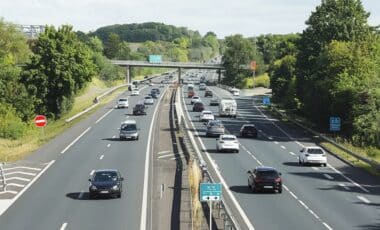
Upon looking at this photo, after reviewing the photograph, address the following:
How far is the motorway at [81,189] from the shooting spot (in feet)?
96.3

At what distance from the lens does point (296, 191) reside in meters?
37.8

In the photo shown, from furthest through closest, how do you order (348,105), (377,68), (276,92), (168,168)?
(276,92) → (377,68) → (348,105) → (168,168)

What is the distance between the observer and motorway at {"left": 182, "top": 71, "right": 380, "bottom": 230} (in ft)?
97.1

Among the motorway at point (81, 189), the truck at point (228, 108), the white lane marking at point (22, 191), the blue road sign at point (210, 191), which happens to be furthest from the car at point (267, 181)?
the truck at point (228, 108)

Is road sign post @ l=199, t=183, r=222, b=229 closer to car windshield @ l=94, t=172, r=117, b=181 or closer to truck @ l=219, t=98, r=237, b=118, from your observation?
car windshield @ l=94, t=172, r=117, b=181

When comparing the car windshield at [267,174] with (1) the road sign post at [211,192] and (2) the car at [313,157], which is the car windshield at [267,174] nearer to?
(2) the car at [313,157]

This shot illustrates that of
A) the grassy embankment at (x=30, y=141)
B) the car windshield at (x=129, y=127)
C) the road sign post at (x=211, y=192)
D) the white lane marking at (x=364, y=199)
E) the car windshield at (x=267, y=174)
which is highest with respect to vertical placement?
the road sign post at (x=211, y=192)

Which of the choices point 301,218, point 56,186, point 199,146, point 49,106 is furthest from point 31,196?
point 49,106

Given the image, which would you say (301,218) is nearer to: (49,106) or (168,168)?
(168,168)

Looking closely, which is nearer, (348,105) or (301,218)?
(301,218)

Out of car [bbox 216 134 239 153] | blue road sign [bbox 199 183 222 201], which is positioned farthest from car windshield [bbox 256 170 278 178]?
car [bbox 216 134 239 153]

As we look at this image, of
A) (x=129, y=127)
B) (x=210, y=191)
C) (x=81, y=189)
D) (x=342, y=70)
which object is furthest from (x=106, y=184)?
(x=342, y=70)

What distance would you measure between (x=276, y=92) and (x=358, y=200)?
8899 cm

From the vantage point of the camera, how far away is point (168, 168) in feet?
145
